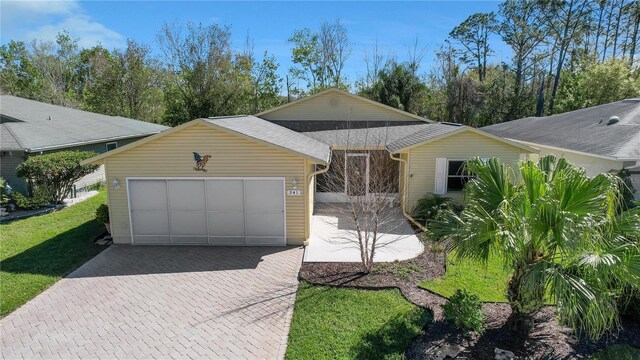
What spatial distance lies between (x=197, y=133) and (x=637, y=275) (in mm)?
10082

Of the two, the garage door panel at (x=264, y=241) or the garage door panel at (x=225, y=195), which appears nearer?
the garage door panel at (x=225, y=195)

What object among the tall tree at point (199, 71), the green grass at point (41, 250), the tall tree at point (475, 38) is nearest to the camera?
the green grass at point (41, 250)

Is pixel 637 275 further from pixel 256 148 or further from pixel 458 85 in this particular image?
pixel 458 85

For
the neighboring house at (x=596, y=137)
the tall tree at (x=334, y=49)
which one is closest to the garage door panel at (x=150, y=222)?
the neighboring house at (x=596, y=137)

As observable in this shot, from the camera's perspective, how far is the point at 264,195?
35.6 feet

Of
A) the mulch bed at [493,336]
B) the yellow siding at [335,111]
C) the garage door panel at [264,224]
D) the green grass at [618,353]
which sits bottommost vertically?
the green grass at [618,353]

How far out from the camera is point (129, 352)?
244 inches

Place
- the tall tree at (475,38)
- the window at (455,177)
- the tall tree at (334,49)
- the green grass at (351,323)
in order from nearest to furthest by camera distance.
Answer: the green grass at (351,323) → the window at (455,177) → the tall tree at (334,49) → the tall tree at (475,38)

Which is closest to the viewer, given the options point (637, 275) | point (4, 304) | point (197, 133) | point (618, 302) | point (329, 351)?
point (637, 275)

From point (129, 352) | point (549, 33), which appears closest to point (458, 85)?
point (549, 33)

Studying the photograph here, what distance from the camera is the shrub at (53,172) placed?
14.0 metres

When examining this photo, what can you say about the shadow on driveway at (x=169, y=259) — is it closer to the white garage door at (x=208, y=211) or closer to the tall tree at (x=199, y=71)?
the white garage door at (x=208, y=211)

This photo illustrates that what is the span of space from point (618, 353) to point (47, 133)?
22.1 metres

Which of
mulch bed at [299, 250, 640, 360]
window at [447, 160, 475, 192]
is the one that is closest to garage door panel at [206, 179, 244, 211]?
mulch bed at [299, 250, 640, 360]
